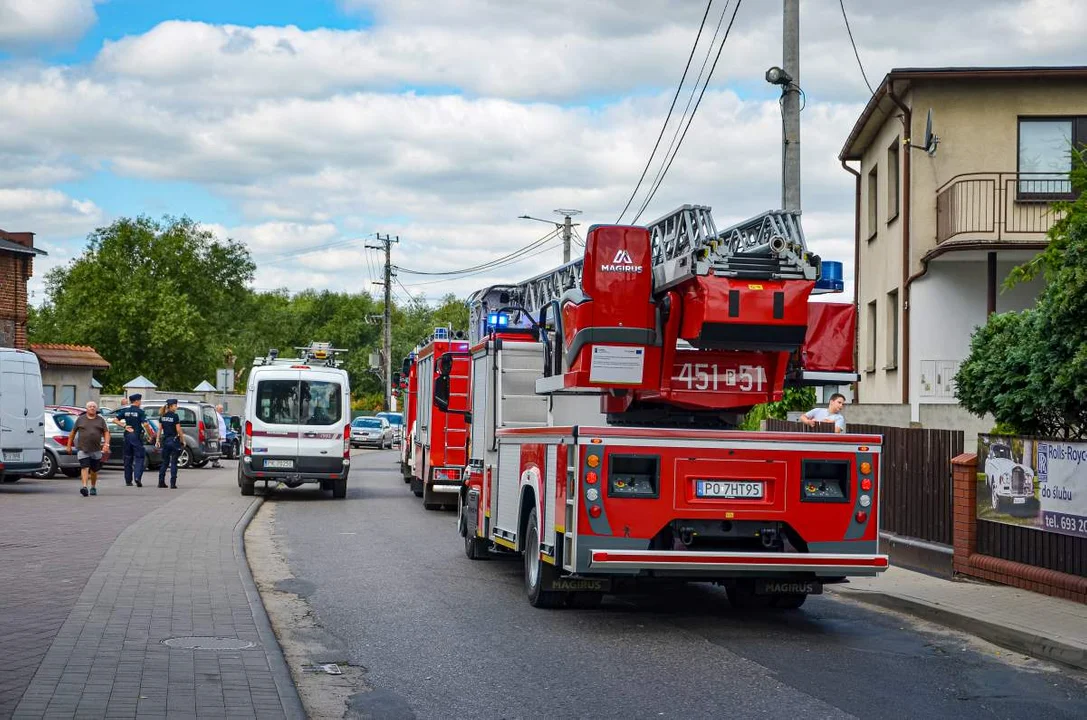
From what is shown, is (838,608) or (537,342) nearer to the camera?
(838,608)

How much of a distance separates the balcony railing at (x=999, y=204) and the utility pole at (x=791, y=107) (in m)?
7.66

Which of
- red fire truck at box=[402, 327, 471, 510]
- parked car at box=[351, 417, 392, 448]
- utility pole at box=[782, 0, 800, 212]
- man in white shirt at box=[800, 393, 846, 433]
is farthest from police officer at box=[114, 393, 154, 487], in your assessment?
parked car at box=[351, 417, 392, 448]

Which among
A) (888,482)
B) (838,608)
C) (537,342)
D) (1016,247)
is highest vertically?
(1016,247)

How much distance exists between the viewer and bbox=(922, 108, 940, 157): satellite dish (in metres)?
23.7

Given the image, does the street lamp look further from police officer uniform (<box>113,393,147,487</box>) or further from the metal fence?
police officer uniform (<box>113,393,147,487</box>)

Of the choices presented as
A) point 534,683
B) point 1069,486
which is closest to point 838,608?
point 1069,486

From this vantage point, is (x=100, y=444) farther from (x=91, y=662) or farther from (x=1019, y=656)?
(x=1019, y=656)

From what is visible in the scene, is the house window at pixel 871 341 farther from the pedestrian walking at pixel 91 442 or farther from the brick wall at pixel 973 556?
the pedestrian walking at pixel 91 442

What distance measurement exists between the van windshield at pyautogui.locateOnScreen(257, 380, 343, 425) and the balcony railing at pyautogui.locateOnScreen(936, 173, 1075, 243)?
38.1ft

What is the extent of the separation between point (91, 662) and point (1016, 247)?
18.6 meters

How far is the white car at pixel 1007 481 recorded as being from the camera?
39.4 feet

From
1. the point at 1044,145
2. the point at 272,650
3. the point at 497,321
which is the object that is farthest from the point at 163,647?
the point at 1044,145

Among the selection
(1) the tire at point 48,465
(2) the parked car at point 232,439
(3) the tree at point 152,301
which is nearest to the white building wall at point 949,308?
(1) the tire at point 48,465

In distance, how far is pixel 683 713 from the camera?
23.3 feet
